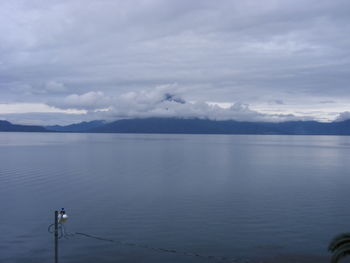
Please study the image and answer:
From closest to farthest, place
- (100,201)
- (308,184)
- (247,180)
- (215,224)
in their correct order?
(215,224)
(100,201)
(308,184)
(247,180)

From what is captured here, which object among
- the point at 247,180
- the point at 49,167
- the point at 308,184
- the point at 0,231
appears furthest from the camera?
the point at 49,167

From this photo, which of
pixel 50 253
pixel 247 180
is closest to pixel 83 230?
pixel 50 253

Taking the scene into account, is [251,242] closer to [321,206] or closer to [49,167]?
[321,206]

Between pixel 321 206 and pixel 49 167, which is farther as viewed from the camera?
pixel 49 167

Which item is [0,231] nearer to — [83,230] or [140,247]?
[83,230]

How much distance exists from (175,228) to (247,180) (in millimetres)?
49348

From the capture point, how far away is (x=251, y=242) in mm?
46281

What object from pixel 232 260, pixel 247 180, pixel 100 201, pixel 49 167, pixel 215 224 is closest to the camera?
pixel 232 260

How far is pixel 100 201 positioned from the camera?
68.8 metres

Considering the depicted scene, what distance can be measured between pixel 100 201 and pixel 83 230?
18467mm

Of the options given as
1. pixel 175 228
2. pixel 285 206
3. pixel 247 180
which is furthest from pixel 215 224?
pixel 247 180

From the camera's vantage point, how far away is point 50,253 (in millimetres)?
42188

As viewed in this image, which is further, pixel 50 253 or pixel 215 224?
pixel 215 224

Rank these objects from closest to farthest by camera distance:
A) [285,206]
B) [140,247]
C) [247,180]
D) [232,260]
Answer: [232,260] < [140,247] < [285,206] < [247,180]
